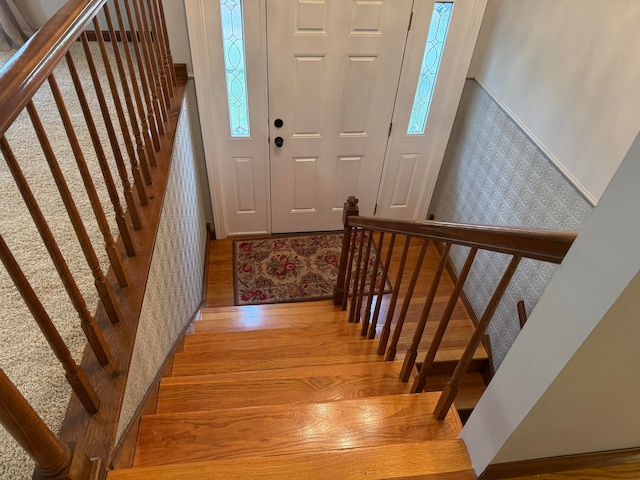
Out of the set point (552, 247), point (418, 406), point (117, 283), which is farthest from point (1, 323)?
point (552, 247)

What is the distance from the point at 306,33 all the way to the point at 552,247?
2445mm

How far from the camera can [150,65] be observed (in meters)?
1.89

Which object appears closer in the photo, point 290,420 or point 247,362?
point 290,420

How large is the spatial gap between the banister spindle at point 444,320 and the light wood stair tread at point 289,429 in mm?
88

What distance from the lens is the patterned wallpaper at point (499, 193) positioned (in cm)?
234

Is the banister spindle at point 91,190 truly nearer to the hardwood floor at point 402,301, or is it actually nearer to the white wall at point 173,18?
the hardwood floor at point 402,301

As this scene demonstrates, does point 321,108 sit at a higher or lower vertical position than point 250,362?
higher

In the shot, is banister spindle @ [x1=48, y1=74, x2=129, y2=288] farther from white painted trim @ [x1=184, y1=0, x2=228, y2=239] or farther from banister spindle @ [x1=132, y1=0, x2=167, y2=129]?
white painted trim @ [x1=184, y1=0, x2=228, y2=239]

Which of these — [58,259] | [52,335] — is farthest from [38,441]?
[58,259]

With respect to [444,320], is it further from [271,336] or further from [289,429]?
[271,336]

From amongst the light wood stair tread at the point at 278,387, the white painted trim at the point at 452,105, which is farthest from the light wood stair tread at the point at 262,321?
the white painted trim at the point at 452,105

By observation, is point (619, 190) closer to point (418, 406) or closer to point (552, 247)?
point (552, 247)

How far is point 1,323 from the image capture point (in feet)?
3.89

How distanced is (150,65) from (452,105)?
2206 mm
